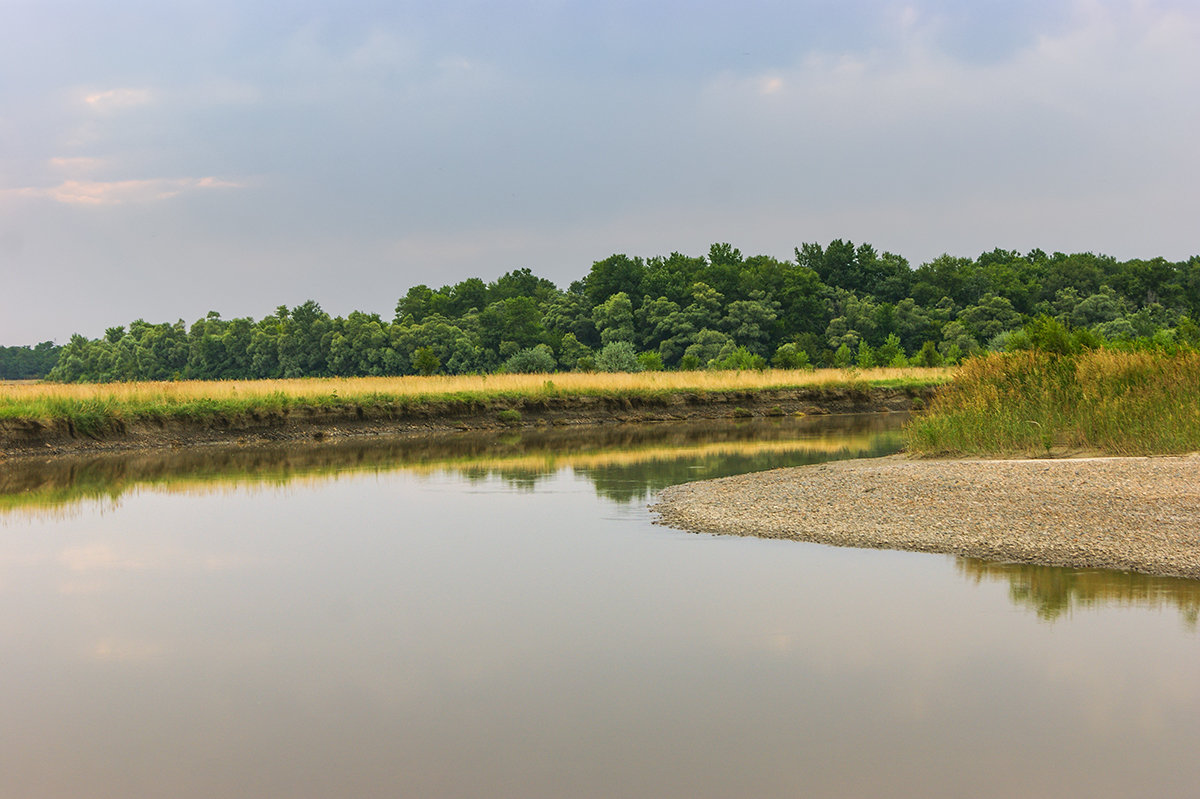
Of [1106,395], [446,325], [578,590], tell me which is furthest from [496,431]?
[446,325]

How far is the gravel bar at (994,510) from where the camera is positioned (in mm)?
13461

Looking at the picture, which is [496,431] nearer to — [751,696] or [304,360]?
[751,696]

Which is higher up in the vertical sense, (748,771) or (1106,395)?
(1106,395)

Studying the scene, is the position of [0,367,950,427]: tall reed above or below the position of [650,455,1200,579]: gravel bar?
above

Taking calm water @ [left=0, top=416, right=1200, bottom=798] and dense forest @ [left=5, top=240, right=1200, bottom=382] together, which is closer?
calm water @ [left=0, top=416, right=1200, bottom=798]

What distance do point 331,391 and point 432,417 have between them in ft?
13.7

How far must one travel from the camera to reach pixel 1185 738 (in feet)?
25.0

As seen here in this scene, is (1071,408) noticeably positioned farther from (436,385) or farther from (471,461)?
(436,385)

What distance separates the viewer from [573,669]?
9.50m

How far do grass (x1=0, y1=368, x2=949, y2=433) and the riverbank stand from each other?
76 millimetres

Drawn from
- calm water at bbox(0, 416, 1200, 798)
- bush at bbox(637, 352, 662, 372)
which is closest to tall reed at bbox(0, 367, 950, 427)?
bush at bbox(637, 352, 662, 372)

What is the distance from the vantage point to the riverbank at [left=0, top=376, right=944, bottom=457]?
33500mm

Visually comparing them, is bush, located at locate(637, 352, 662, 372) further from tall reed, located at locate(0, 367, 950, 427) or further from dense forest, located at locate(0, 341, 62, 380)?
dense forest, located at locate(0, 341, 62, 380)

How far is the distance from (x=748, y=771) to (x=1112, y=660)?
4112 millimetres
